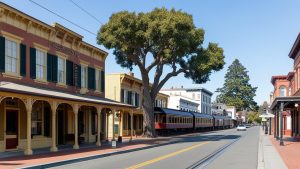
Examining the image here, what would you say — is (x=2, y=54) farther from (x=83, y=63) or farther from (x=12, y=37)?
(x=83, y=63)

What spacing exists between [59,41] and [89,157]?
35.5 ft

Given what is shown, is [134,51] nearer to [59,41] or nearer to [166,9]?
[166,9]

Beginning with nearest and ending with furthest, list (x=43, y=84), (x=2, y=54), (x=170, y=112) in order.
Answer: (x=2, y=54) < (x=43, y=84) < (x=170, y=112)

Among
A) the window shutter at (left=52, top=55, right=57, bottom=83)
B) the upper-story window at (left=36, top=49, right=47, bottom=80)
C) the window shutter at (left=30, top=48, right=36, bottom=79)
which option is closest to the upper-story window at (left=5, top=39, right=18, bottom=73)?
the window shutter at (left=30, top=48, right=36, bottom=79)

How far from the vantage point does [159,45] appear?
134 feet

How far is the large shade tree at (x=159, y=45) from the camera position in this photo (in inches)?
1547

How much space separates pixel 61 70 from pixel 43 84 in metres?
3.01

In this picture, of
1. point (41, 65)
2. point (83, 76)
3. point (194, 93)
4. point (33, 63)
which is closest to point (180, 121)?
point (83, 76)

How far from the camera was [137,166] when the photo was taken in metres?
17.9

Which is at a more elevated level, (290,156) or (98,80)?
→ (98,80)

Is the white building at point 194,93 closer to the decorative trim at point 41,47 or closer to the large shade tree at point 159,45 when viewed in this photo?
the large shade tree at point 159,45

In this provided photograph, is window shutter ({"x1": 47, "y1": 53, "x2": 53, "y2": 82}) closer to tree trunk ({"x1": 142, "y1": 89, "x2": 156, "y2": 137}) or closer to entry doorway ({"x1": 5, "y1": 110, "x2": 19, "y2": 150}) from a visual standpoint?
entry doorway ({"x1": 5, "y1": 110, "x2": 19, "y2": 150})

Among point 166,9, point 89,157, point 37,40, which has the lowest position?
point 89,157

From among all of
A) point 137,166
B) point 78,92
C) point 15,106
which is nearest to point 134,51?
point 78,92
